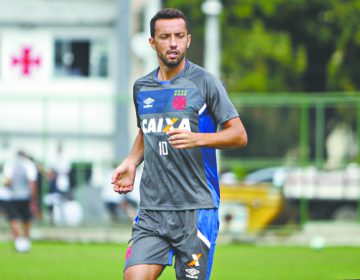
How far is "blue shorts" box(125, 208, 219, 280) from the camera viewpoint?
7410 millimetres

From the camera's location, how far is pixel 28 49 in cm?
3969

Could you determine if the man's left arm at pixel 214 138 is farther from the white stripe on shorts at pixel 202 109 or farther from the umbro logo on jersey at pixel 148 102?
the umbro logo on jersey at pixel 148 102

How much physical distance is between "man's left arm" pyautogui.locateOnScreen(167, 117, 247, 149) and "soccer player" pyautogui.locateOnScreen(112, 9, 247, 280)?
15 mm

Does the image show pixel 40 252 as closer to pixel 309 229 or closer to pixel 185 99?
pixel 309 229

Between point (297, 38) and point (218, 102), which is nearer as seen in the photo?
point (218, 102)

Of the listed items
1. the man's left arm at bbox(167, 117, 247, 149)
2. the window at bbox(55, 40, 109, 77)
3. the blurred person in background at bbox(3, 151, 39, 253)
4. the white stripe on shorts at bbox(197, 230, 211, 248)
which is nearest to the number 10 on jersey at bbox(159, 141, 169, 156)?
the man's left arm at bbox(167, 117, 247, 149)

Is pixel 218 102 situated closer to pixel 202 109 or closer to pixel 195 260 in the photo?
pixel 202 109

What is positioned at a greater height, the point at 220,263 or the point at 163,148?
the point at 163,148

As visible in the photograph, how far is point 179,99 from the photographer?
7496 millimetres

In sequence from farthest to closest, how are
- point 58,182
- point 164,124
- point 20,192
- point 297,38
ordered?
1. point 297,38
2. point 58,182
3. point 20,192
4. point 164,124

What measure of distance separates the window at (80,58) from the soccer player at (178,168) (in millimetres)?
33479

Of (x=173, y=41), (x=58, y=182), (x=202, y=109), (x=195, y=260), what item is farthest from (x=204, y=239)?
(x=58, y=182)

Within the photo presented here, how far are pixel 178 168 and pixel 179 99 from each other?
47 cm

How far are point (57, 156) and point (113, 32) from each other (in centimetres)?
1714
